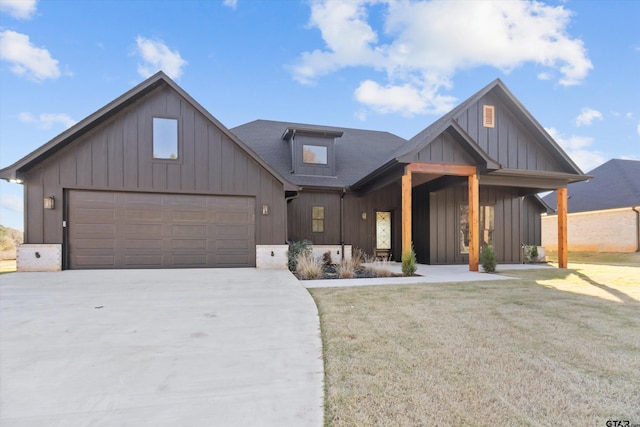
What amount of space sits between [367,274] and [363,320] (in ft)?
15.4

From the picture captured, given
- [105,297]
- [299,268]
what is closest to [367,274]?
[299,268]

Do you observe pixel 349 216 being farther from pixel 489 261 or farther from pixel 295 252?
pixel 489 261

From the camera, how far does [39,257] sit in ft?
27.5

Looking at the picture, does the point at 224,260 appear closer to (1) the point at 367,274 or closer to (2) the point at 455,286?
(1) the point at 367,274

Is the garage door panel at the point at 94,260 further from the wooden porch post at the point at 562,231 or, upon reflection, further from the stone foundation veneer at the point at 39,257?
the wooden porch post at the point at 562,231

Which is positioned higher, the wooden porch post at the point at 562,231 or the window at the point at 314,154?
the window at the point at 314,154

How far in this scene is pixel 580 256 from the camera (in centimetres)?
1684

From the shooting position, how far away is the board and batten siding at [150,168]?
8516mm

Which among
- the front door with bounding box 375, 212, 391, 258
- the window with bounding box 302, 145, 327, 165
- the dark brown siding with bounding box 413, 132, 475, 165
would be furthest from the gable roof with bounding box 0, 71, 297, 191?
the front door with bounding box 375, 212, 391, 258

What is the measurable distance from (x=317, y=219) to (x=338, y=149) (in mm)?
4248

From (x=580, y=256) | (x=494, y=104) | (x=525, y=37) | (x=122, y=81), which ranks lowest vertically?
(x=580, y=256)

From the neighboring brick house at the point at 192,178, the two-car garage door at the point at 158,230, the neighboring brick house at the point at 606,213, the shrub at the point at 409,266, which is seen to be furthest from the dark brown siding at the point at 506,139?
the neighboring brick house at the point at 606,213

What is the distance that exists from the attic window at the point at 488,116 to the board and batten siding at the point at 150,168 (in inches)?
312

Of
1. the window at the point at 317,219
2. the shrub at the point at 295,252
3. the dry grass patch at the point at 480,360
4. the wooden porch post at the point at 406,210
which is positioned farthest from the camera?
the window at the point at 317,219
